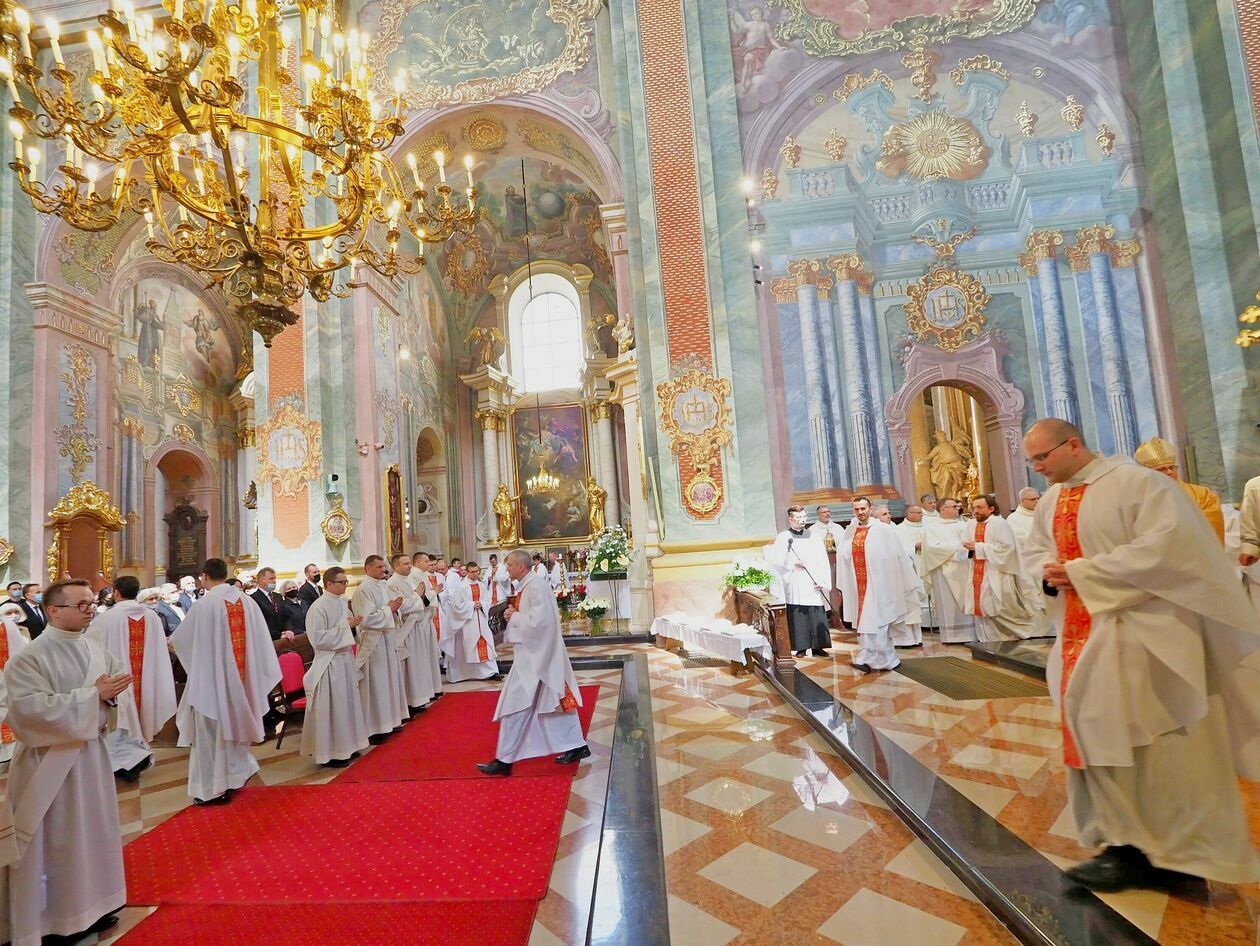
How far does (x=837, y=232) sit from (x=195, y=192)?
8.10 meters

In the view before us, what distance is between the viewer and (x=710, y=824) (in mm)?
3492

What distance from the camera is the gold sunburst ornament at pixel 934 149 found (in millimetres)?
10312

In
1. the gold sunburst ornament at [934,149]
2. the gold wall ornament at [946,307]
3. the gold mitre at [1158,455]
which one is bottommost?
the gold mitre at [1158,455]

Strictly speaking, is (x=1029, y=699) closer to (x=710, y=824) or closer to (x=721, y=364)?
(x=710, y=824)

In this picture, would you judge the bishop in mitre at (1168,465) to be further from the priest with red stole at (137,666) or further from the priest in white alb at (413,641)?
the priest with red stole at (137,666)

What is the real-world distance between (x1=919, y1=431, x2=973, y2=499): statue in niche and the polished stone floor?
25.2 ft

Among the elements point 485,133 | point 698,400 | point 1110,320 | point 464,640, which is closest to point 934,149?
point 1110,320

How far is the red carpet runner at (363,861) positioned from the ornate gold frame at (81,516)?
31.8ft

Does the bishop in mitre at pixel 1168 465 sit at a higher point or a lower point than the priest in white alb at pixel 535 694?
higher

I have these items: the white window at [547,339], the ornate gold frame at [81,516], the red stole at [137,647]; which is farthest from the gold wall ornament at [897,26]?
the ornate gold frame at [81,516]

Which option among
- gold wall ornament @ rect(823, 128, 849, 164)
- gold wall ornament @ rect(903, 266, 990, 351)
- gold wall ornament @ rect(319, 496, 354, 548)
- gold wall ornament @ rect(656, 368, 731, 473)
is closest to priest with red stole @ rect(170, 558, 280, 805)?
gold wall ornament @ rect(656, 368, 731, 473)

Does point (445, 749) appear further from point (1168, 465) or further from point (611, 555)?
point (611, 555)

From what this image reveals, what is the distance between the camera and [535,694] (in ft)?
15.9

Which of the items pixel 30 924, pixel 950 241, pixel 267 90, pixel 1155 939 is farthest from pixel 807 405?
pixel 30 924
